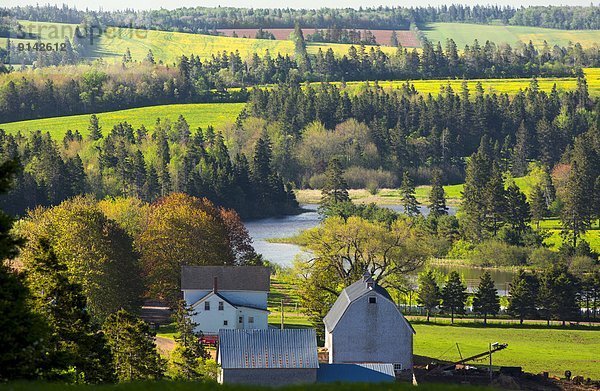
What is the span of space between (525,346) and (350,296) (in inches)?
491

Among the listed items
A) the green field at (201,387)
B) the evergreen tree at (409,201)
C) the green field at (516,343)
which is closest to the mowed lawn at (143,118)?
the evergreen tree at (409,201)

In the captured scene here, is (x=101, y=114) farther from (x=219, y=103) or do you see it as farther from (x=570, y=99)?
(x=570, y=99)

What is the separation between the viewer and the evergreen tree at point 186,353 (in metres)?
51.6

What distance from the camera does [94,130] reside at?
6462 inches

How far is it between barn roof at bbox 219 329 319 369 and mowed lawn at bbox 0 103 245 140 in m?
115

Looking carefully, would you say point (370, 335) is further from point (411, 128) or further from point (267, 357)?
point (411, 128)

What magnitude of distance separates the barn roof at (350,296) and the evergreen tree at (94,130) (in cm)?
10075

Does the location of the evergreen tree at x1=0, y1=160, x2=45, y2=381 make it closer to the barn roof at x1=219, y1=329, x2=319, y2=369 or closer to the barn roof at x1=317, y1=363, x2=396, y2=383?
the barn roof at x1=219, y1=329, x2=319, y2=369

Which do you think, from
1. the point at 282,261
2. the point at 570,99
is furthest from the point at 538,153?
the point at 282,261

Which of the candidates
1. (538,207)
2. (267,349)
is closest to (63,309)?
(267,349)

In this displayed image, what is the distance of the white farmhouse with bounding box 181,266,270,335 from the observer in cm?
7238

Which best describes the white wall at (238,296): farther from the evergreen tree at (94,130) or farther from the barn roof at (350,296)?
the evergreen tree at (94,130)

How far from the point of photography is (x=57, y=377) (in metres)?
30.2

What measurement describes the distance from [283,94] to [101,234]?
123m
